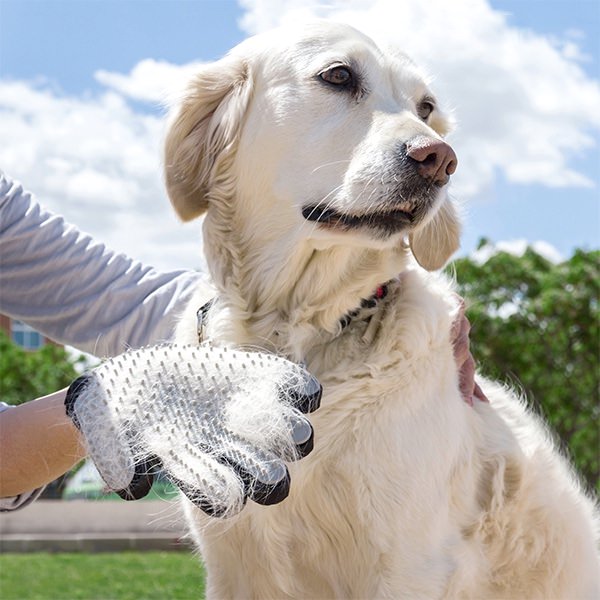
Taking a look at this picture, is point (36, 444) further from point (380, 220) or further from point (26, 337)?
point (26, 337)

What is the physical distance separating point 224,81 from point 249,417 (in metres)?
→ 1.29

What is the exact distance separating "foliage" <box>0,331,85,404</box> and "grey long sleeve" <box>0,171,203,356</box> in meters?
16.7

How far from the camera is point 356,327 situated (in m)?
2.92

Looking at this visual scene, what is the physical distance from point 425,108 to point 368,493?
1.25m

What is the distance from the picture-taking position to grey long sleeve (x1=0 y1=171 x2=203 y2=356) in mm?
3471

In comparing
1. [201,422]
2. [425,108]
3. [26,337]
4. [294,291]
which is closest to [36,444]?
[201,422]

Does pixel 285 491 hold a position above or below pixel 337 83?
below

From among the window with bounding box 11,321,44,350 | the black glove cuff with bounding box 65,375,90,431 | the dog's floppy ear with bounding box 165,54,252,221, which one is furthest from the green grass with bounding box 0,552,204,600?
the window with bounding box 11,321,44,350

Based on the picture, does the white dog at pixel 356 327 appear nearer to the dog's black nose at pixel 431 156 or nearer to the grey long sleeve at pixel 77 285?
the dog's black nose at pixel 431 156

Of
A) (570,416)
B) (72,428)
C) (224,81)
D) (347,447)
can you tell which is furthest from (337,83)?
(570,416)

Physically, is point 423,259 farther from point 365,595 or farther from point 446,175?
point 365,595

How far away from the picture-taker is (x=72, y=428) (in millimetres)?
2549

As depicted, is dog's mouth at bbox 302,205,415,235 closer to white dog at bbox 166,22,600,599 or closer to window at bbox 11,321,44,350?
white dog at bbox 166,22,600,599

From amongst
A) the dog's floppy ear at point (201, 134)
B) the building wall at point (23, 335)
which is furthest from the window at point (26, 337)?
the dog's floppy ear at point (201, 134)
